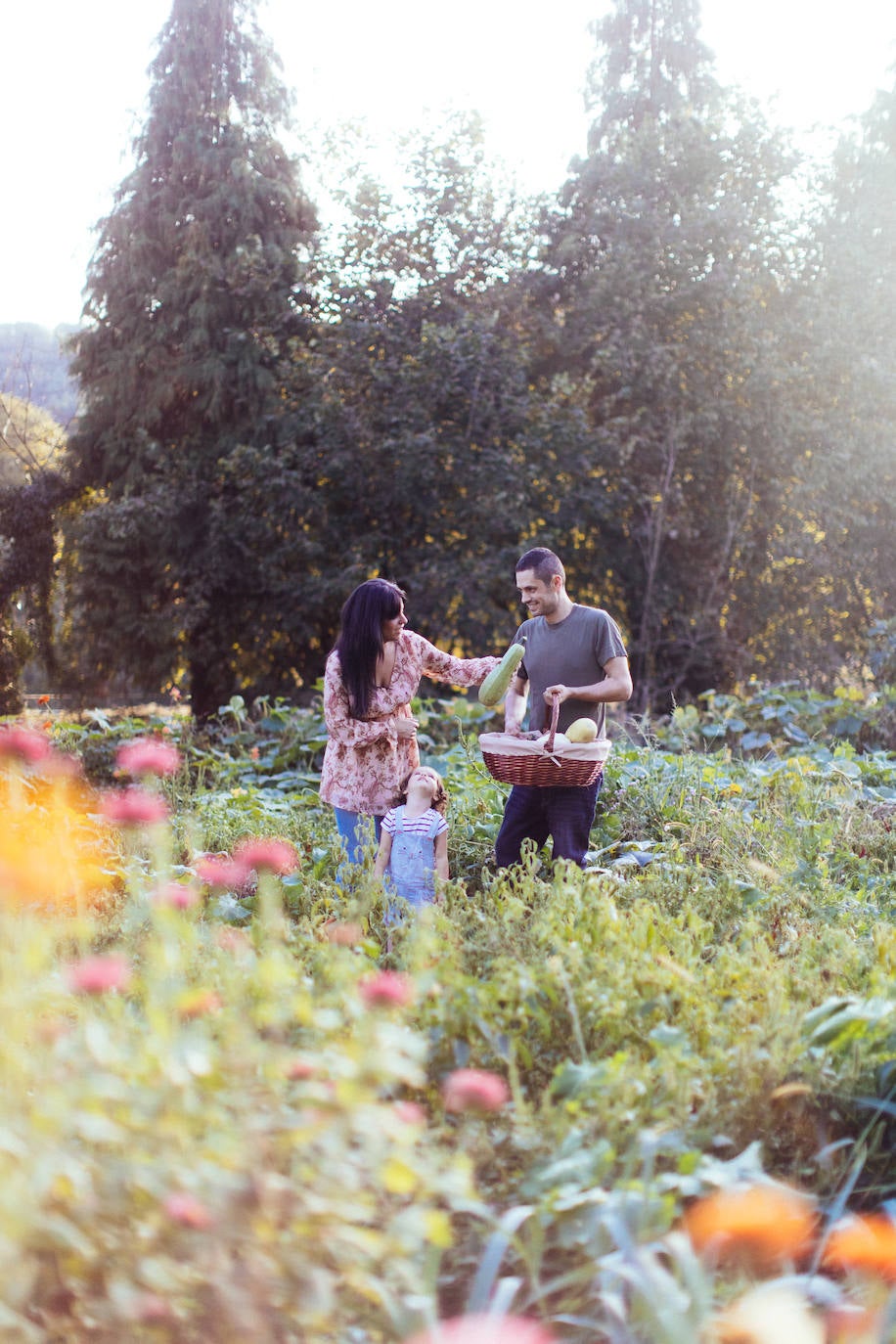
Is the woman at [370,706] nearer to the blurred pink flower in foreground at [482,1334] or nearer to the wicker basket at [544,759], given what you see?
the wicker basket at [544,759]

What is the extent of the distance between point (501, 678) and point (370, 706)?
0.54 m

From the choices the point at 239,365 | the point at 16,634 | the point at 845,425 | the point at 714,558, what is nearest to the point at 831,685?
the point at 714,558

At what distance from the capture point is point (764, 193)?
588 inches

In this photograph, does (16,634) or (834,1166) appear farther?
(16,634)

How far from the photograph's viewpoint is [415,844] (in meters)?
4.20

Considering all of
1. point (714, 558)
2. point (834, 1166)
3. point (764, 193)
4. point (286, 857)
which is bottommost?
point (834, 1166)

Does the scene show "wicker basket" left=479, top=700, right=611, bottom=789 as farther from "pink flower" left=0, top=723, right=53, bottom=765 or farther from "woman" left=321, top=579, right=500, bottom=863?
"pink flower" left=0, top=723, right=53, bottom=765

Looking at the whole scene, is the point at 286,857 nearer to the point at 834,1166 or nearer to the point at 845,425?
the point at 834,1166

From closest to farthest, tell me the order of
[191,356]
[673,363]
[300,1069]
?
[300,1069] < [673,363] < [191,356]

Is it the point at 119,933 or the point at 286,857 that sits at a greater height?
the point at 286,857

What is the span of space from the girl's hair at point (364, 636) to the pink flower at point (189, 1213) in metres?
2.85

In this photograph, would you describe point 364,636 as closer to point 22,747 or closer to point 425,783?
point 425,783

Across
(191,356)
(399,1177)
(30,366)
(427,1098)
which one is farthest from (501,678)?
(30,366)

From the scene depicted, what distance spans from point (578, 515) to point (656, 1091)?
11827 millimetres
